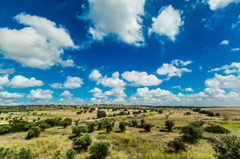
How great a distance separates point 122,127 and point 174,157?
19.1 metres

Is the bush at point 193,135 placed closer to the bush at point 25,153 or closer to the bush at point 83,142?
the bush at point 83,142

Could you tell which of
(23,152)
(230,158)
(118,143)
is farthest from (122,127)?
(230,158)

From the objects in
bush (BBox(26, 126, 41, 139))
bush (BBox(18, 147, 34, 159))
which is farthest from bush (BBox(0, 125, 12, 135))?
bush (BBox(18, 147, 34, 159))

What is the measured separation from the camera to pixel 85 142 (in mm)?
19875

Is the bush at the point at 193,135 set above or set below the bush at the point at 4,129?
above

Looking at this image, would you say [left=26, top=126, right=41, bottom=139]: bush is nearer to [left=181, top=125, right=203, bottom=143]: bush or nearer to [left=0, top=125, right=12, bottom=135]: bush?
[left=0, top=125, right=12, bottom=135]: bush

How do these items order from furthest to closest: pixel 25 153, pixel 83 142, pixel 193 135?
1. pixel 193 135
2. pixel 83 142
3. pixel 25 153

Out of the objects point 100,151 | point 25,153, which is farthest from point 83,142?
point 25,153

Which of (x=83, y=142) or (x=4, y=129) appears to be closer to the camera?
(x=83, y=142)

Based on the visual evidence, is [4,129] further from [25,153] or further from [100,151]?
[100,151]

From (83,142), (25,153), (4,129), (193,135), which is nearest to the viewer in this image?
(25,153)

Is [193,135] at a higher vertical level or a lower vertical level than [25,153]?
lower

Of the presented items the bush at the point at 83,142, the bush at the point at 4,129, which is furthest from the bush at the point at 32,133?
the bush at the point at 83,142

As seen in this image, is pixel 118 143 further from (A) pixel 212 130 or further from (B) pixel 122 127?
(A) pixel 212 130
